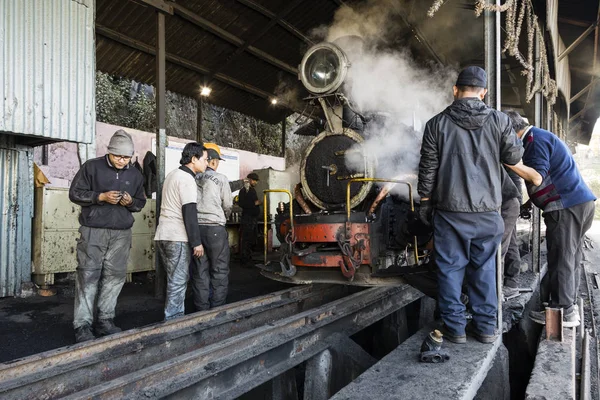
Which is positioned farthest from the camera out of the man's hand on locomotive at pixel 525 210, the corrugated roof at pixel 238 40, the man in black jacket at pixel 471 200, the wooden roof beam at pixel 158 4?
the corrugated roof at pixel 238 40

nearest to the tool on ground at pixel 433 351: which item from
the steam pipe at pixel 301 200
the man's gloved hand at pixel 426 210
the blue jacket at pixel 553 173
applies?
the man's gloved hand at pixel 426 210

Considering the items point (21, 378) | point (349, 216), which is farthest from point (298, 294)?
point (21, 378)

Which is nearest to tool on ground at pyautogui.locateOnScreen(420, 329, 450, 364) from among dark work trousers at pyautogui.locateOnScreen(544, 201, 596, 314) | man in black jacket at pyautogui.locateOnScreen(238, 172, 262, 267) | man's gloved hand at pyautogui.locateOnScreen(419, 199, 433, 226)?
man's gloved hand at pyautogui.locateOnScreen(419, 199, 433, 226)

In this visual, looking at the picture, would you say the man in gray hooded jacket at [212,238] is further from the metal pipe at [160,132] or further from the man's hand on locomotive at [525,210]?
the man's hand on locomotive at [525,210]

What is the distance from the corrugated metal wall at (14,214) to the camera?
519cm

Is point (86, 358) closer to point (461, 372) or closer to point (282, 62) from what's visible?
point (461, 372)

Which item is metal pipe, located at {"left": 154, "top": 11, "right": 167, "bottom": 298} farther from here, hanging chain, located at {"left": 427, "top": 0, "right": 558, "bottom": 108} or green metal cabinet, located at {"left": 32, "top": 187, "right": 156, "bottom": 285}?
hanging chain, located at {"left": 427, "top": 0, "right": 558, "bottom": 108}

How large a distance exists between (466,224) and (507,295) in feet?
5.85

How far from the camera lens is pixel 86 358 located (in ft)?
8.89

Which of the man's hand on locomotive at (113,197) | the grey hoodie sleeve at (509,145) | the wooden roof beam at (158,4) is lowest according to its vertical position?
the man's hand on locomotive at (113,197)

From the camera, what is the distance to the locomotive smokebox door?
188 inches

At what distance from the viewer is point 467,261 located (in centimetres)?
268

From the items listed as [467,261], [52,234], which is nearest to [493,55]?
[467,261]

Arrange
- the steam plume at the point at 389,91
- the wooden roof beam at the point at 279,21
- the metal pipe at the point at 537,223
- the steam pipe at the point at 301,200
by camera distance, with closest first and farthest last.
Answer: the steam plume at the point at 389,91 < the metal pipe at the point at 537,223 < the steam pipe at the point at 301,200 < the wooden roof beam at the point at 279,21
